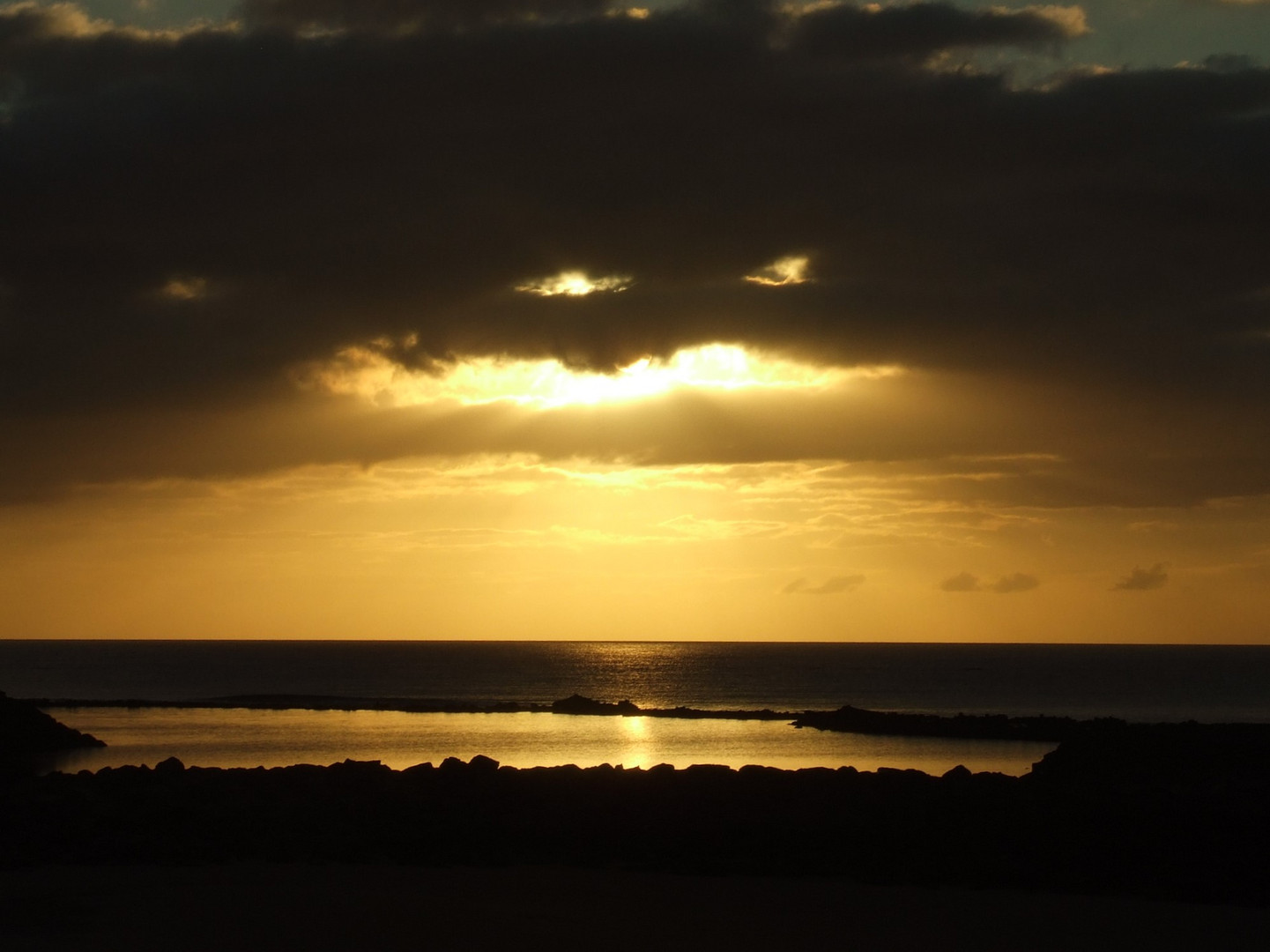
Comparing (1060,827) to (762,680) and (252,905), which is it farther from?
(762,680)

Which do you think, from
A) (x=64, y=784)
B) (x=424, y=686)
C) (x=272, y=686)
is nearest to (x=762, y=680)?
(x=424, y=686)

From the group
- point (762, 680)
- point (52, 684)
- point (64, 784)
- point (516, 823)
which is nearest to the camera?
point (516, 823)

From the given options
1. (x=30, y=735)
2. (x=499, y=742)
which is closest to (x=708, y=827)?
(x=499, y=742)

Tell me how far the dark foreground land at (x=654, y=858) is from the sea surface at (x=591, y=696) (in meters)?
16.8

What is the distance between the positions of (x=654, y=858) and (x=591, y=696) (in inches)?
3284

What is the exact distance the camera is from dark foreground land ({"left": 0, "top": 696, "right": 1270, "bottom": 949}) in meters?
16.1

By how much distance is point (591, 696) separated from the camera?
103 metres

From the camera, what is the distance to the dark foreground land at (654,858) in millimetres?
16125

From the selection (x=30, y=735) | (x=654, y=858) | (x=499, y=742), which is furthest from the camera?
(x=499, y=742)

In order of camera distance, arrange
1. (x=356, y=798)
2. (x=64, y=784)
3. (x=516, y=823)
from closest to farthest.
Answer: (x=516, y=823) → (x=356, y=798) → (x=64, y=784)

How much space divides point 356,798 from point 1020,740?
42214 mm

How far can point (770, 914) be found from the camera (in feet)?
55.3

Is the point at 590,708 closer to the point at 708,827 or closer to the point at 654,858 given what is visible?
the point at 708,827

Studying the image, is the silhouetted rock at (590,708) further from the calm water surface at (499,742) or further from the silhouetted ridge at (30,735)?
the silhouetted ridge at (30,735)
